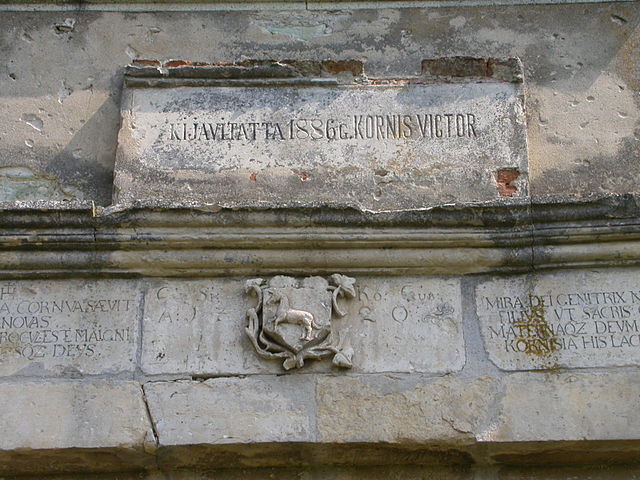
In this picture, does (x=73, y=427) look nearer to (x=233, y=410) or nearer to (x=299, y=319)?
(x=233, y=410)

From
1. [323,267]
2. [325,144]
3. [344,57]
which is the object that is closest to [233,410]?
[323,267]

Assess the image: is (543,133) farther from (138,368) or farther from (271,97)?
(138,368)

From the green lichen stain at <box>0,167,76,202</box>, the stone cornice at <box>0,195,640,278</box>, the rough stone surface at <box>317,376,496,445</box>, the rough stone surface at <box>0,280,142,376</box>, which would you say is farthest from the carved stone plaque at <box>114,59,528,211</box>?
the rough stone surface at <box>317,376,496,445</box>

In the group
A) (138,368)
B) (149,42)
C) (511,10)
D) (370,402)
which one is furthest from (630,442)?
(149,42)

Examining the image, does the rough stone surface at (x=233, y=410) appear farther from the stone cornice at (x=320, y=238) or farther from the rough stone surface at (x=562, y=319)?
the rough stone surface at (x=562, y=319)

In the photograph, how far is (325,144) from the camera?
4582mm

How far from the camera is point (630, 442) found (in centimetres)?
395

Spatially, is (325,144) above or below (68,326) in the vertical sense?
above

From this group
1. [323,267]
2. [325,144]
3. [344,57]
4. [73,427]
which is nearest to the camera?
[73,427]

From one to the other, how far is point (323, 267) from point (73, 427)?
3.72 ft

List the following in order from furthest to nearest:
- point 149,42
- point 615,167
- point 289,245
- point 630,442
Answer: point 149,42
point 615,167
point 289,245
point 630,442

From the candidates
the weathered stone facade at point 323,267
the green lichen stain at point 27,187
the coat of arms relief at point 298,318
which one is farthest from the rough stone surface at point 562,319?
the green lichen stain at point 27,187

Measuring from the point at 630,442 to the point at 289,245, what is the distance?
4.88 ft

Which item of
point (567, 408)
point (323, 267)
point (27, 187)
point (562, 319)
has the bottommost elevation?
point (567, 408)
